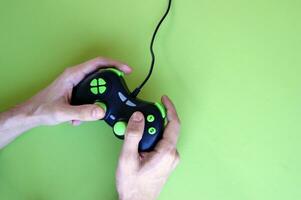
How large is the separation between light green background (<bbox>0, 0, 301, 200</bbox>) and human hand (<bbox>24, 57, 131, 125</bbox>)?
0.06 meters

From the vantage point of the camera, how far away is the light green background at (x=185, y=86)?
29.9 inches

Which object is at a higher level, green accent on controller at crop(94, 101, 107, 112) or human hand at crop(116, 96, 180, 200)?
green accent on controller at crop(94, 101, 107, 112)

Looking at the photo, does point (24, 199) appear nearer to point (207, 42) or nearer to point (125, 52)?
point (125, 52)

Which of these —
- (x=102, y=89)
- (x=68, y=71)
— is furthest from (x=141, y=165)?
(x=68, y=71)

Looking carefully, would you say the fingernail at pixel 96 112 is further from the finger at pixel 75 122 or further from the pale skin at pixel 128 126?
the finger at pixel 75 122

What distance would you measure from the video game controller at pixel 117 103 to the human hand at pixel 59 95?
3 centimetres

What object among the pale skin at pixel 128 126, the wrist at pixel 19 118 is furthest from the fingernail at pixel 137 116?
the wrist at pixel 19 118

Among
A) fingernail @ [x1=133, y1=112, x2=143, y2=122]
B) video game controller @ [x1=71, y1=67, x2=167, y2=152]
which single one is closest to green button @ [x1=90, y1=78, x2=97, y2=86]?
video game controller @ [x1=71, y1=67, x2=167, y2=152]

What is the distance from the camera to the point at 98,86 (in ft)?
2.35

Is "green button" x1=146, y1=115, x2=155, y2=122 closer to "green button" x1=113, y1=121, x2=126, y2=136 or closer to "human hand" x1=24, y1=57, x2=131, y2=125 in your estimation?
"green button" x1=113, y1=121, x2=126, y2=136

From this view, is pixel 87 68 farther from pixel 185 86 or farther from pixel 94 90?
pixel 185 86

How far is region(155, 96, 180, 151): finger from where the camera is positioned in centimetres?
69

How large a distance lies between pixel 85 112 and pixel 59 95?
12cm

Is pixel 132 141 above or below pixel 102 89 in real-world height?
below
